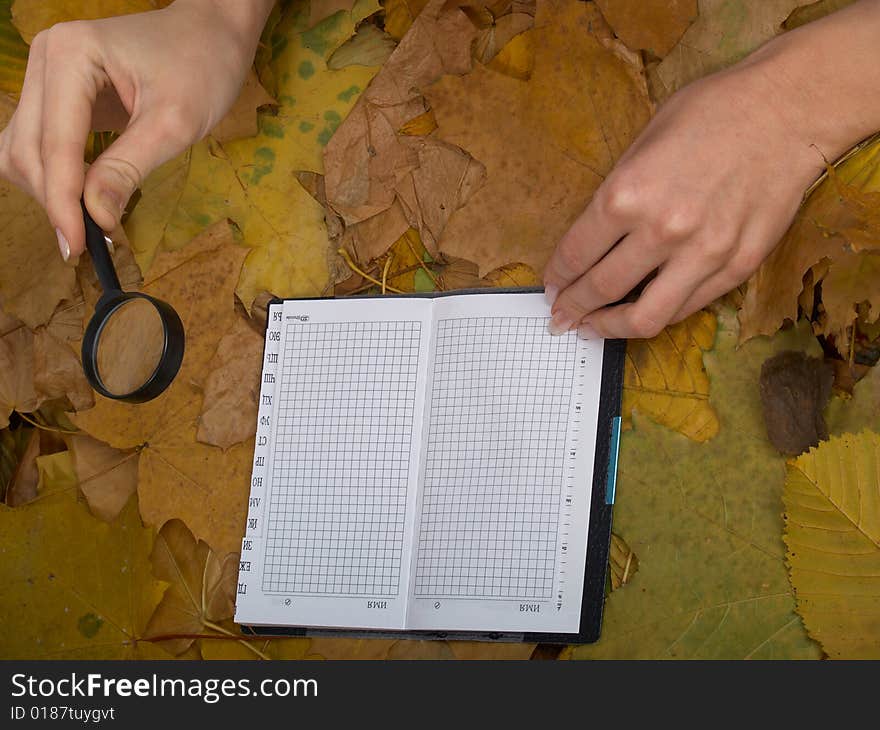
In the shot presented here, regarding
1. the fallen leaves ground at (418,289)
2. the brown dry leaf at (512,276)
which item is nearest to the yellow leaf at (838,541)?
the fallen leaves ground at (418,289)

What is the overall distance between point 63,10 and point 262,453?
61cm

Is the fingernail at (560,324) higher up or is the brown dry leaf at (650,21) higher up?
the brown dry leaf at (650,21)

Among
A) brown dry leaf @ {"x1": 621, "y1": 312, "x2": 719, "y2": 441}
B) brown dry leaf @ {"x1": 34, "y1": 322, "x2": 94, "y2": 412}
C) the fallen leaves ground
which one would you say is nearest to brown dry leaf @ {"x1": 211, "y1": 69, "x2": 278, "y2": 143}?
the fallen leaves ground

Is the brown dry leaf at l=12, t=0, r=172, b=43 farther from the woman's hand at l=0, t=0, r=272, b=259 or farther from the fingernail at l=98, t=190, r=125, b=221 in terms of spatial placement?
the fingernail at l=98, t=190, r=125, b=221

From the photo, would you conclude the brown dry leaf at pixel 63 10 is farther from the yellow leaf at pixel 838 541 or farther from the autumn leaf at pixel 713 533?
the yellow leaf at pixel 838 541

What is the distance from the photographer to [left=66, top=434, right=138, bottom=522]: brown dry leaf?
118cm

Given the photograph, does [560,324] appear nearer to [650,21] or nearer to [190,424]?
[650,21]

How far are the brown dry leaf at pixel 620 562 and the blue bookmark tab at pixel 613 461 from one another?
5cm

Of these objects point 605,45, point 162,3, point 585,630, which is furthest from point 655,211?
point 162,3

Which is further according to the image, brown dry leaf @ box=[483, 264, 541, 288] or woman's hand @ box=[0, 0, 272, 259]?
brown dry leaf @ box=[483, 264, 541, 288]

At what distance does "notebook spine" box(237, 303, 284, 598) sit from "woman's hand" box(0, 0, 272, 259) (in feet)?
0.86

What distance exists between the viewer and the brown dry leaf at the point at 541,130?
A: 3.51ft

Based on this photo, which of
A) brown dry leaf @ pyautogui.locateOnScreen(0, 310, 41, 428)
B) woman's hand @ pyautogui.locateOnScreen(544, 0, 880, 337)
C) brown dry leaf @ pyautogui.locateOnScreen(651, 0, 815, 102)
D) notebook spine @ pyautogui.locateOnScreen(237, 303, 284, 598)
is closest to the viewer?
woman's hand @ pyautogui.locateOnScreen(544, 0, 880, 337)

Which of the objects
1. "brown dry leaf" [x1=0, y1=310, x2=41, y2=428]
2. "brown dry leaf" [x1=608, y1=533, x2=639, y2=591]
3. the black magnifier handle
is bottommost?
"brown dry leaf" [x1=608, y1=533, x2=639, y2=591]
